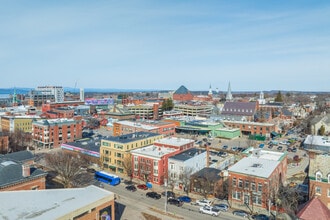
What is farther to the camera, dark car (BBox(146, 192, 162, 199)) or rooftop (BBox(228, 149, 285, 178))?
dark car (BBox(146, 192, 162, 199))

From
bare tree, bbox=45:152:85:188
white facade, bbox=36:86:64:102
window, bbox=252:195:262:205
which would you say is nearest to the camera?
window, bbox=252:195:262:205

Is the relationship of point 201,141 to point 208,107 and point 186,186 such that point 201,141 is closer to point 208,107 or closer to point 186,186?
point 186,186

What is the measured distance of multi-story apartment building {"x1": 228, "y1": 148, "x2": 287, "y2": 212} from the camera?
106 feet

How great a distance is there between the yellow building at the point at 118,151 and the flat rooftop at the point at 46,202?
18.4 meters

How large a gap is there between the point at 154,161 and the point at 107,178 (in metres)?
8.10

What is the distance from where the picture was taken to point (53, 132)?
65688 mm

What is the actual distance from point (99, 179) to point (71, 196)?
18408mm

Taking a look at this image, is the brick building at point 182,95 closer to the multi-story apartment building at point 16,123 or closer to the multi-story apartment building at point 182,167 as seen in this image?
the multi-story apartment building at point 16,123

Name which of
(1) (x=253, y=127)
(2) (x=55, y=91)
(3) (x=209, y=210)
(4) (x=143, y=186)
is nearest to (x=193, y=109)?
(1) (x=253, y=127)

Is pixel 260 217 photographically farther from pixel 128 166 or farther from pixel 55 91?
pixel 55 91

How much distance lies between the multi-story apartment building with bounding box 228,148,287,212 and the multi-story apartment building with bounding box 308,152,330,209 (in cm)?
434

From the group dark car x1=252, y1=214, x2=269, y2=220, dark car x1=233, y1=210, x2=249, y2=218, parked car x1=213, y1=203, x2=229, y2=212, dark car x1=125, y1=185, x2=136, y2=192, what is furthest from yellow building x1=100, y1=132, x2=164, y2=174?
dark car x1=252, y1=214, x2=269, y2=220

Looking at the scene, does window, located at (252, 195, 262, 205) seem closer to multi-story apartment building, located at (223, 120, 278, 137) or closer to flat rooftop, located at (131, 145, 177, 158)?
flat rooftop, located at (131, 145, 177, 158)

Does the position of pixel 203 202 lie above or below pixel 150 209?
above
